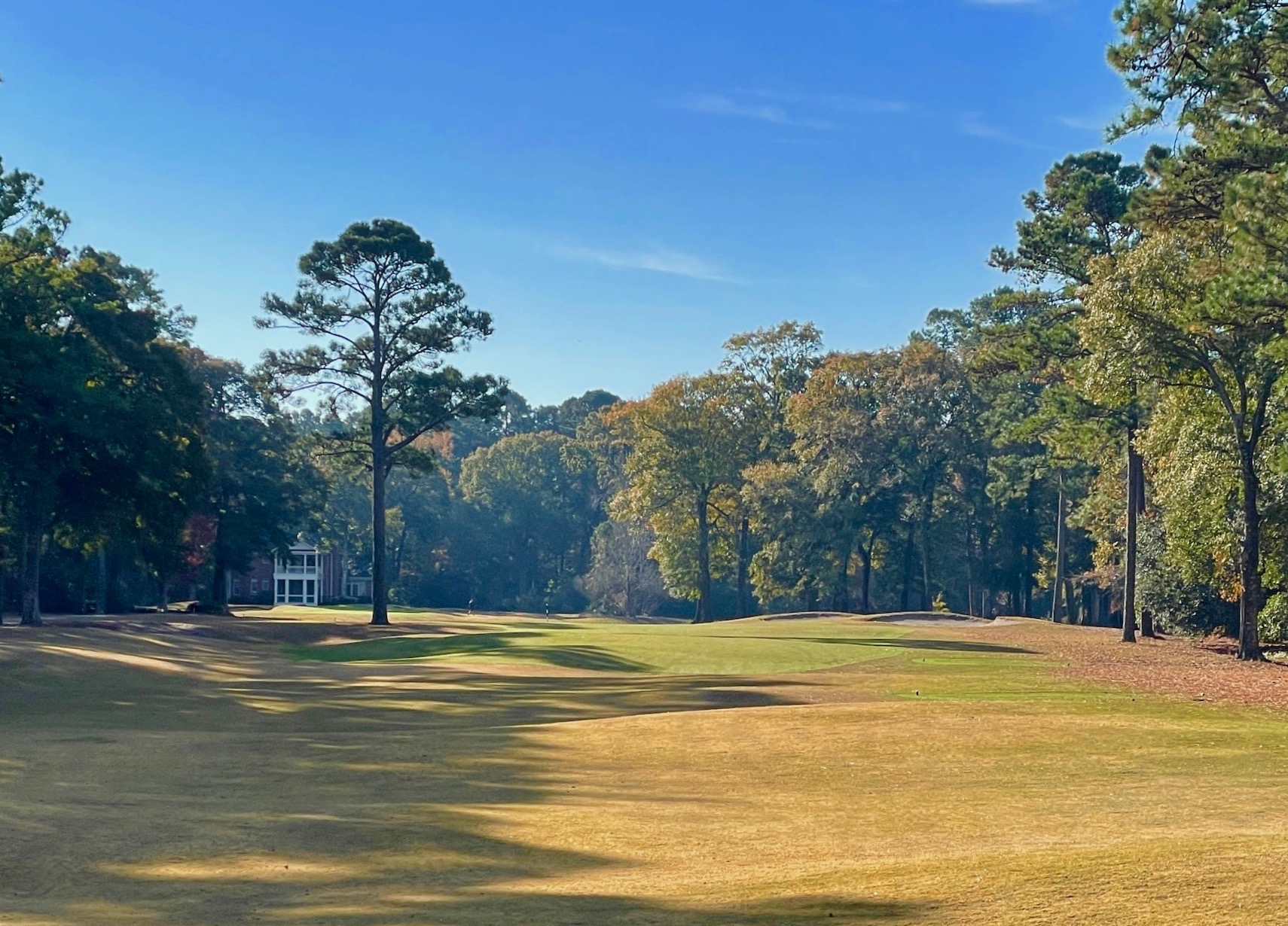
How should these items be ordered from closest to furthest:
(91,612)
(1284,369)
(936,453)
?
(1284,369)
(91,612)
(936,453)

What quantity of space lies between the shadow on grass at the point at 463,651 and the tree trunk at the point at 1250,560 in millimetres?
16571

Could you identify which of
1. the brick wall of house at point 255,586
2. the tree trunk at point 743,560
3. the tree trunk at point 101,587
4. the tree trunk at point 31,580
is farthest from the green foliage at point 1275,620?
the brick wall of house at point 255,586

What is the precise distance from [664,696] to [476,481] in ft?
327

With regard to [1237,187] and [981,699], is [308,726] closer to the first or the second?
[981,699]

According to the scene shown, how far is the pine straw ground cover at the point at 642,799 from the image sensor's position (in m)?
8.52

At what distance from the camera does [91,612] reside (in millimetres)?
64000

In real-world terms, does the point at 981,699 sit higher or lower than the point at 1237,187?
lower

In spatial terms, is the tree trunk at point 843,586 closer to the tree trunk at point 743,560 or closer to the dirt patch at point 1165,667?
the tree trunk at point 743,560

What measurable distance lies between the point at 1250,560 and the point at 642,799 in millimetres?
26776

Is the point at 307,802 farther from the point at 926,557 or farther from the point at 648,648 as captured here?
the point at 926,557

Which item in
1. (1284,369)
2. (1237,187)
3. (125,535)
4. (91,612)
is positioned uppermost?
(1237,187)

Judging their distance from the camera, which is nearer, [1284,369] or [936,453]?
[1284,369]

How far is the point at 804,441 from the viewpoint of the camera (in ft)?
280

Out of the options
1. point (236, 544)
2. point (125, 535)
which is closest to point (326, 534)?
point (236, 544)
